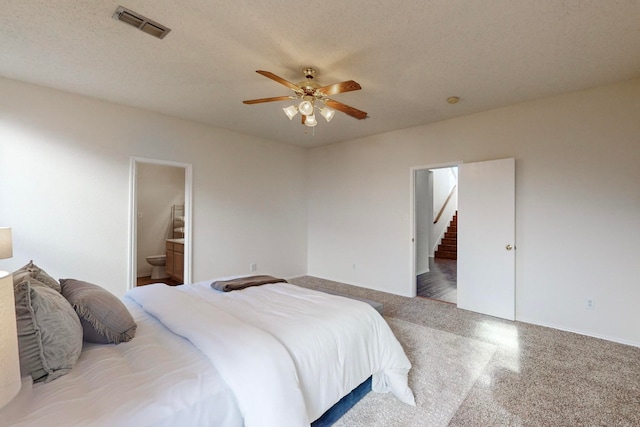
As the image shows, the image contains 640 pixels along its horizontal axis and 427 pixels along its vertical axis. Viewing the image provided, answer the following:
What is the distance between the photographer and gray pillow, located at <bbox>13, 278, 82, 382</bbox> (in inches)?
46.7

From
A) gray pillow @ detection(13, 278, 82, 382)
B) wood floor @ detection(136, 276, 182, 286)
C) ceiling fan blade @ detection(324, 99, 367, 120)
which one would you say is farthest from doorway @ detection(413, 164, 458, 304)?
wood floor @ detection(136, 276, 182, 286)

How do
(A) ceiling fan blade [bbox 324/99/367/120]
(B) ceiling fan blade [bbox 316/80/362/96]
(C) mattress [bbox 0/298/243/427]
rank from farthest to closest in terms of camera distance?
(A) ceiling fan blade [bbox 324/99/367/120] < (B) ceiling fan blade [bbox 316/80/362/96] < (C) mattress [bbox 0/298/243/427]

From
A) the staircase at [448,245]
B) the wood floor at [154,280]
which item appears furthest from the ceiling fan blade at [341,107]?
the staircase at [448,245]

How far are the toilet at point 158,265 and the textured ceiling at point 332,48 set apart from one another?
3.06m

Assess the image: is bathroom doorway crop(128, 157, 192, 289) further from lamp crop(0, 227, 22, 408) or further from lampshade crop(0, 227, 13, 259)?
lamp crop(0, 227, 22, 408)

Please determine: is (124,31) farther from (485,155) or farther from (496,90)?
(485,155)

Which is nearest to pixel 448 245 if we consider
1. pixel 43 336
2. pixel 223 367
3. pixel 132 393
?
pixel 223 367

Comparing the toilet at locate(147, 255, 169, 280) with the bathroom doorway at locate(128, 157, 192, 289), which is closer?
the bathroom doorway at locate(128, 157, 192, 289)

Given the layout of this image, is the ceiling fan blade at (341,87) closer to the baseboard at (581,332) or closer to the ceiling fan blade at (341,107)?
the ceiling fan blade at (341,107)

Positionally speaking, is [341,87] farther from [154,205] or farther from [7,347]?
[154,205]

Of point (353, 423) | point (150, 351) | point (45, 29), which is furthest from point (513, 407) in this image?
point (45, 29)

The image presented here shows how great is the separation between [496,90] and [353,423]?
139 inches

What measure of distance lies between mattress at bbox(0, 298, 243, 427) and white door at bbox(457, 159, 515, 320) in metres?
3.58

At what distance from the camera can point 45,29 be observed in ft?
7.11
